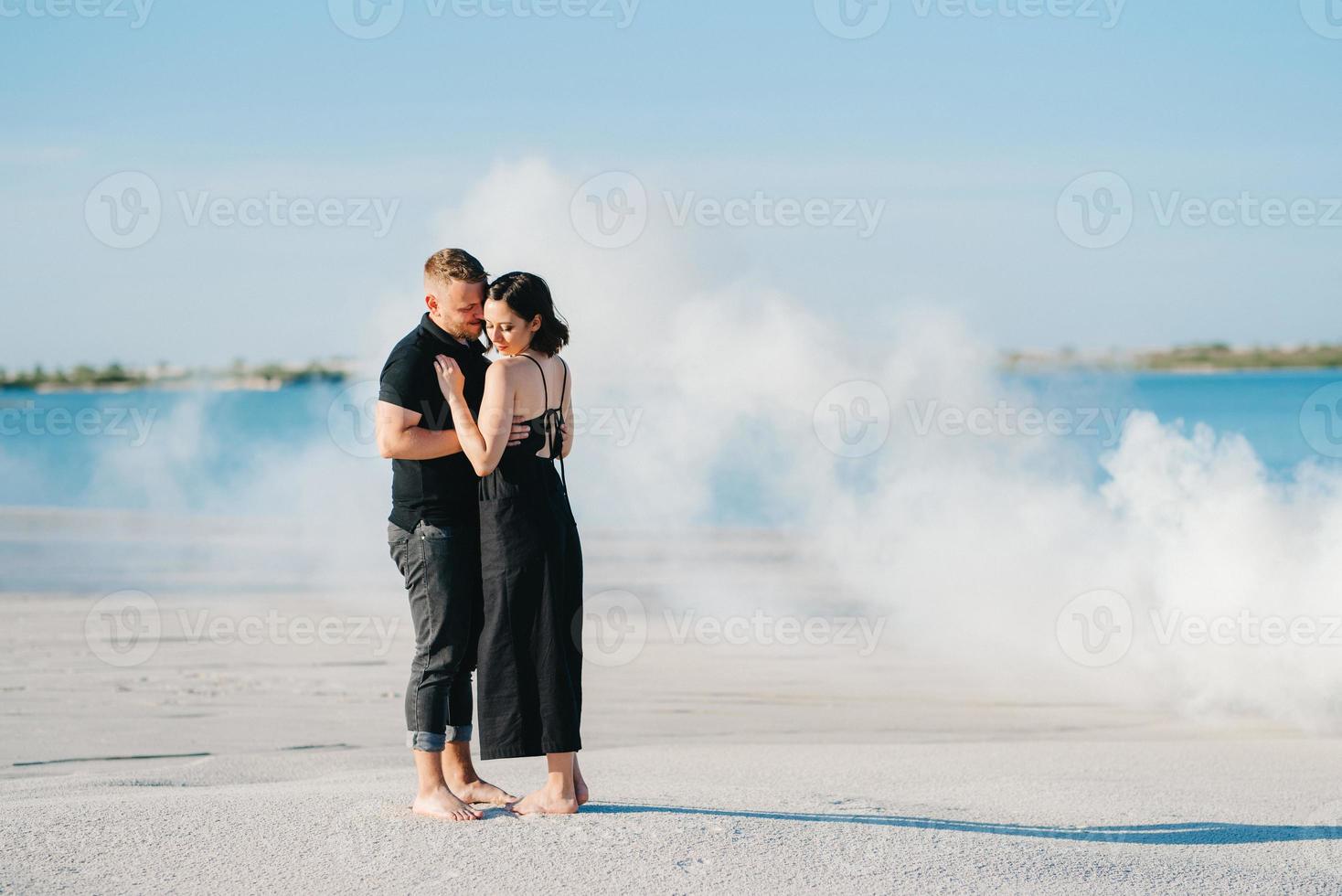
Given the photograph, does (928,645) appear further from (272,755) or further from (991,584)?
(272,755)

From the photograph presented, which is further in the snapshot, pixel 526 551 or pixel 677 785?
pixel 677 785

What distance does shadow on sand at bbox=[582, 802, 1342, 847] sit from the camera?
491 cm

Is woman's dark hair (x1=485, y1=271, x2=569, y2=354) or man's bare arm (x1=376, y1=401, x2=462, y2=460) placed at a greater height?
woman's dark hair (x1=485, y1=271, x2=569, y2=354)

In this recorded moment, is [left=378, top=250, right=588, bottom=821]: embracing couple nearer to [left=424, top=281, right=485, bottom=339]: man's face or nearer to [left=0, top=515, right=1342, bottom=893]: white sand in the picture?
[left=424, top=281, right=485, bottom=339]: man's face

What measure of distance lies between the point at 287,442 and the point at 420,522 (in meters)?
51.6

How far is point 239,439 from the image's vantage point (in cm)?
5431

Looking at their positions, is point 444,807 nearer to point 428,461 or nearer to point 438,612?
point 438,612

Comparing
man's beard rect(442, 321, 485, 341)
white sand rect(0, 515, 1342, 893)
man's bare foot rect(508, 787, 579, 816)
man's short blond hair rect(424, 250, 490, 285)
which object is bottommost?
white sand rect(0, 515, 1342, 893)

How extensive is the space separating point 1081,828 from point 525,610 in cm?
245

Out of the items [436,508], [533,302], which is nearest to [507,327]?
[533,302]

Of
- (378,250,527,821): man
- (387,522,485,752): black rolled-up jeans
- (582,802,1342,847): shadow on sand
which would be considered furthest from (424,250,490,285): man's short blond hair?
(582,802,1342,847): shadow on sand

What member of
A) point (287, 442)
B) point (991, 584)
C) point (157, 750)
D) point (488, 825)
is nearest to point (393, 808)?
point (488, 825)

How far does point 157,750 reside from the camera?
23.2 ft

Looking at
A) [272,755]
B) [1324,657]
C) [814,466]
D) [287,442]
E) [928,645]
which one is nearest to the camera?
[272,755]
